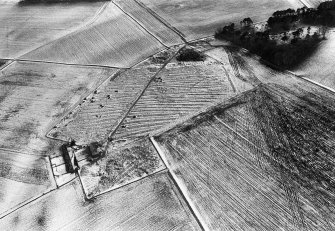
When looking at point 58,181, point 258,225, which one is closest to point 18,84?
point 58,181

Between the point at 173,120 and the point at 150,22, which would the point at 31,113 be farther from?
the point at 150,22

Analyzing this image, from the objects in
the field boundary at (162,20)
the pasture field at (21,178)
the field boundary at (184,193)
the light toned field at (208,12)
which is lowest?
the pasture field at (21,178)

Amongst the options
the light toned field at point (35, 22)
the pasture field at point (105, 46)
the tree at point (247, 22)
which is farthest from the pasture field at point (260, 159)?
the light toned field at point (35, 22)

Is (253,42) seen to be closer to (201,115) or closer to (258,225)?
(201,115)

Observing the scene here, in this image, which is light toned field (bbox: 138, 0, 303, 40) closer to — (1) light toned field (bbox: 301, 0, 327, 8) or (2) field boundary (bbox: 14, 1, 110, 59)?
(1) light toned field (bbox: 301, 0, 327, 8)

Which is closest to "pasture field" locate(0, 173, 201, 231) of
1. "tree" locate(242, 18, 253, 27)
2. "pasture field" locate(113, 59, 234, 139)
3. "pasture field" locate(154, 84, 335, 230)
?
"pasture field" locate(154, 84, 335, 230)

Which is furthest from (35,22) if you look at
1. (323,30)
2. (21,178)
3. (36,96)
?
(323,30)

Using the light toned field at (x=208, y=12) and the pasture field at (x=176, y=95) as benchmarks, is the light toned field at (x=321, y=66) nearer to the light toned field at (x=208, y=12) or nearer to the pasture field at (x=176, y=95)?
the pasture field at (x=176, y=95)
